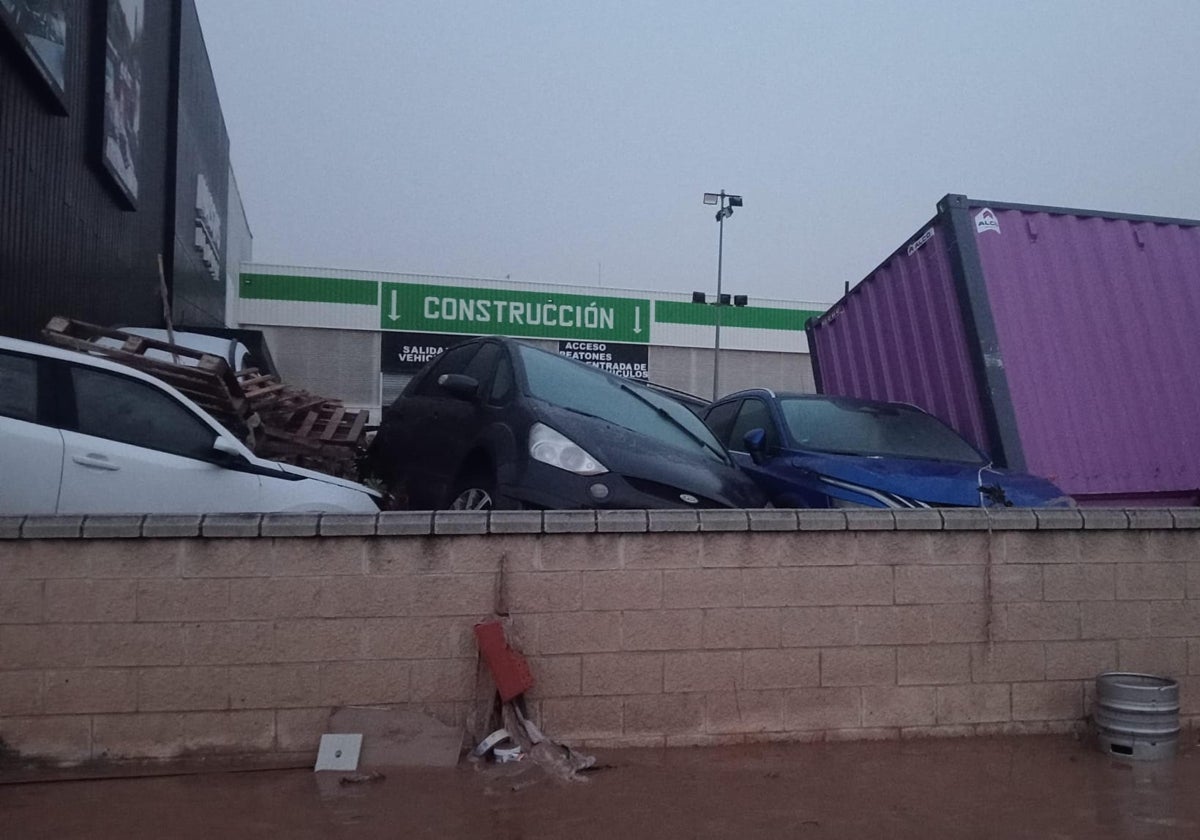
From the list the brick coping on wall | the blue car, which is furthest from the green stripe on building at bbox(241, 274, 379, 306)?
the brick coping on wall

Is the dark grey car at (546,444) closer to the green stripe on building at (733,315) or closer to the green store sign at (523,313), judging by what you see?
the green store sign at (523,313)

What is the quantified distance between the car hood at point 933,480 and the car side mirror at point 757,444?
1.11 feet

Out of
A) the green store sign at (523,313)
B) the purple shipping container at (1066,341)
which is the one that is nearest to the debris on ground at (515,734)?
the purple shipping container at (1066,341)

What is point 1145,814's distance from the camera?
4949 mm

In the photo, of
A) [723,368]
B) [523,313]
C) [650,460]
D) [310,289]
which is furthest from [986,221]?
[723,368]

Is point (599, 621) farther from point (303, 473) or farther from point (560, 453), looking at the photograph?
point (303, 473)

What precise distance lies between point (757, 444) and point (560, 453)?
2242 millimetres

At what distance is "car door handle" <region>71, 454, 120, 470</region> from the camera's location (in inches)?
256

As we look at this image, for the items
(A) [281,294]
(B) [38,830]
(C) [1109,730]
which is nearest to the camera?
(B) [38,830]

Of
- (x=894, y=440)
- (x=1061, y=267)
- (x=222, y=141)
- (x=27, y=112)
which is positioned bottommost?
(x=894, y=440)

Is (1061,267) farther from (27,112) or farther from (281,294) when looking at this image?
(281,294)

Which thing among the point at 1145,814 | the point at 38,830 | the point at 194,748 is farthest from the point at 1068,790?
the point at 38,830

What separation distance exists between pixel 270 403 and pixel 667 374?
34399 millimetres

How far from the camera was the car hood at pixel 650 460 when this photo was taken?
6367mm
